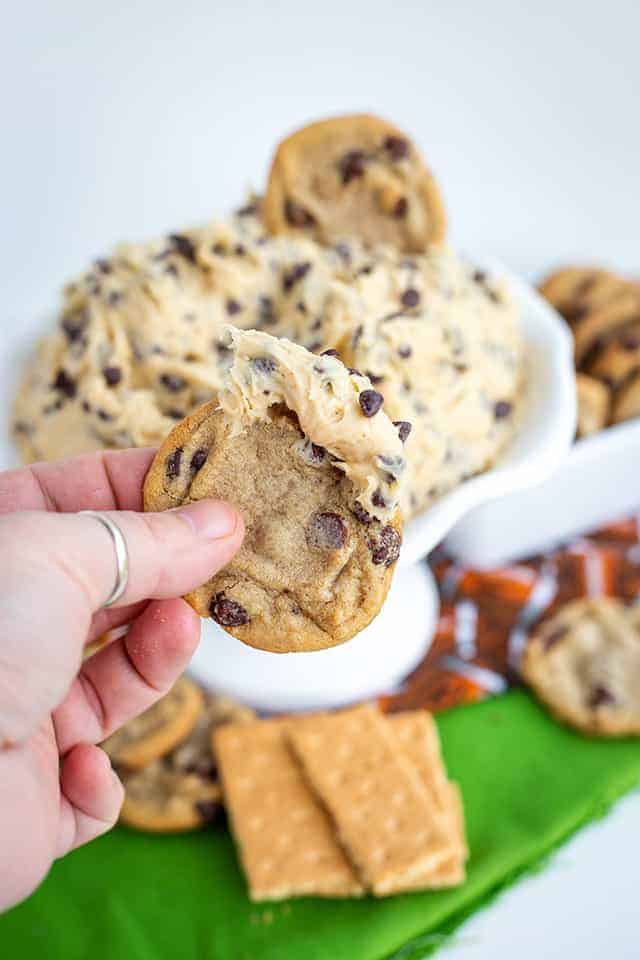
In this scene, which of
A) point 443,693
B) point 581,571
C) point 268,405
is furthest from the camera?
point 581,571

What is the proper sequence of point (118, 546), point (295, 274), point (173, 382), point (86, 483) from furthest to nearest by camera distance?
point (295, 274) → point (173, 382) → point (86, 483) → point (118, 546)

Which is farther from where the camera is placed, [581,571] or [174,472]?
[581,571]

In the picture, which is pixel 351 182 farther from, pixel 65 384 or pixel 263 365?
pixel 263 365

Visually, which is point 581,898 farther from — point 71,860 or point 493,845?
point 71,860

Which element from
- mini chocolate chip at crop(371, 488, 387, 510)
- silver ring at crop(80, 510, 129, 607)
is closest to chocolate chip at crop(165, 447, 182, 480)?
silver ring at crop(80, 510, 129, 607)

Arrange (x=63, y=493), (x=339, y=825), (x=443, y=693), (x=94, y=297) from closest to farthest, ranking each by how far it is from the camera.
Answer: (x=63, y=493), (x=339, y=825), (x=94, y=297), (x=443, y=693)

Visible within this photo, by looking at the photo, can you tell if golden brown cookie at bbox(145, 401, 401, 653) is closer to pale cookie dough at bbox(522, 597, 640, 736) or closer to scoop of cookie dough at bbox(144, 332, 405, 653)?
scoop of cookie dough at bbox(144, 332, 405, 653)

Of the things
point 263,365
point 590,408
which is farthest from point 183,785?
point 590,408

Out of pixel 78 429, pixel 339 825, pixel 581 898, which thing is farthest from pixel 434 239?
pixel 581 898
